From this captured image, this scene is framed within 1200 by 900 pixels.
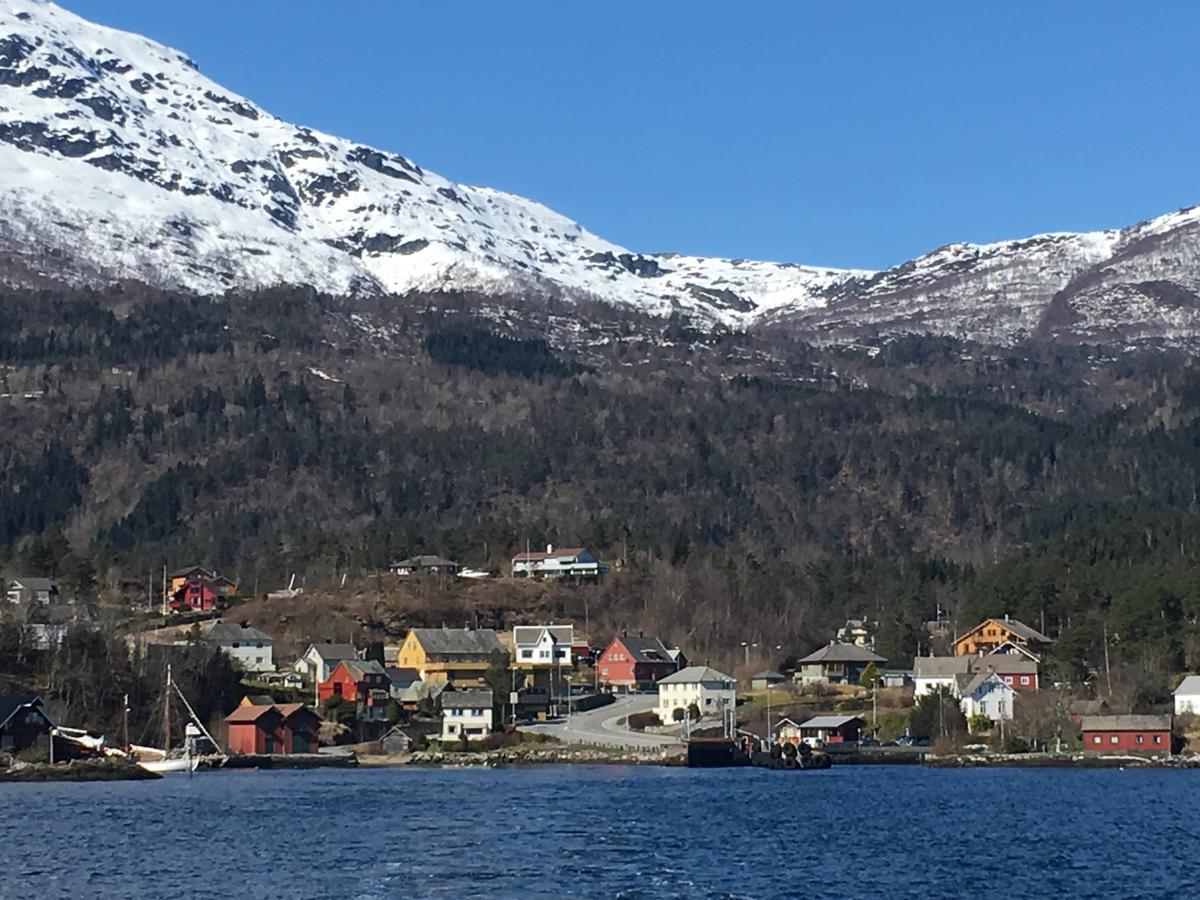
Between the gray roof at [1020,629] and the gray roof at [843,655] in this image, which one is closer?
the gray roof at [1020,629]

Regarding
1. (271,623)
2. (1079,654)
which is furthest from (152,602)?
(1079,654)

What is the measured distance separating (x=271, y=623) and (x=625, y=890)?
4195 inches

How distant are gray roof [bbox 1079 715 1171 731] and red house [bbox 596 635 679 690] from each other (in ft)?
137

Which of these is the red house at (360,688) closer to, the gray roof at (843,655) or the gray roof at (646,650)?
the gray roof at (646,650)

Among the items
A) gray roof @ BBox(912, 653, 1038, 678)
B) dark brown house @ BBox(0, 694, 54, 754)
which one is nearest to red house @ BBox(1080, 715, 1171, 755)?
gray roof @ BBox(912, 653, 1038, 678)

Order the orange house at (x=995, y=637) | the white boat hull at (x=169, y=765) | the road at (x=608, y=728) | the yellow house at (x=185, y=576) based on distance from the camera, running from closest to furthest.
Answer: the white boat hull at (x=169, y=765) → the road at (x=608, y=728) → the orange house at (x=995, y=637) → the yellow house at (x=185, y=576)

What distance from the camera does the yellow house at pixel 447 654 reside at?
→ 140750 millimetres

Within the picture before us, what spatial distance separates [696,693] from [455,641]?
A: 839 inches

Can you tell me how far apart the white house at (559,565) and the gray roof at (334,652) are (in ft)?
132

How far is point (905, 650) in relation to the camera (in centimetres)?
14762

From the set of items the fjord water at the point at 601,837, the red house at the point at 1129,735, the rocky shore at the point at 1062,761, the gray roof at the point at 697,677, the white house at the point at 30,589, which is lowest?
the fjord water at the point at 601,837

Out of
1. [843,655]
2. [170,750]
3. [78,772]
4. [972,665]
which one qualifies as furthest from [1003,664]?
[78,772]

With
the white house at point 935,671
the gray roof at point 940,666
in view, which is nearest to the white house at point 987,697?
the white house at point 935,671

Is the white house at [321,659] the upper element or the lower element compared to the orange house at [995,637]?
lower
